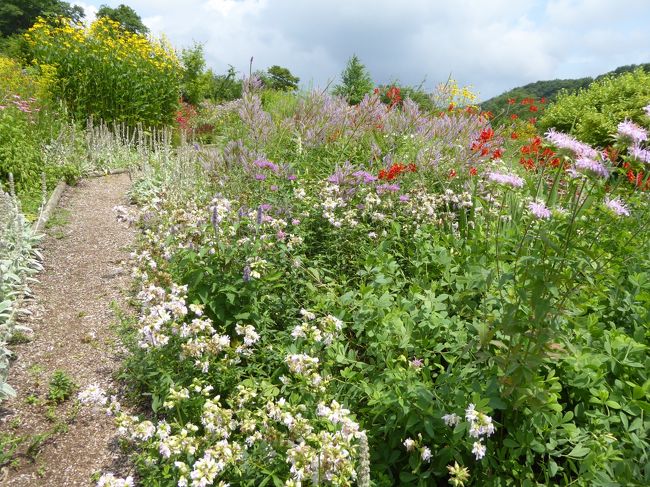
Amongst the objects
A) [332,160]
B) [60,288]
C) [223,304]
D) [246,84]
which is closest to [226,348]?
[223,304]

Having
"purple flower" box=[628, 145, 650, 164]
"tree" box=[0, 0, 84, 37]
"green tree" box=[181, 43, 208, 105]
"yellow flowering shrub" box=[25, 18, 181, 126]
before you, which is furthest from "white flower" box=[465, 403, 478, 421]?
"tree" box=[0, 0, 84, 37]

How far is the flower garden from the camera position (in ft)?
5.51

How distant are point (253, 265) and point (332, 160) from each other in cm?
234

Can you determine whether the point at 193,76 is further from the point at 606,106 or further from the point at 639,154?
the point at 639,154

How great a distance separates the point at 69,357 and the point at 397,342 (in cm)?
219

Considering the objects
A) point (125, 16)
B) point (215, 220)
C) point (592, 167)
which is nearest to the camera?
point (592, 167)

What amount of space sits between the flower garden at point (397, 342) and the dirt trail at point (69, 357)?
189 mm

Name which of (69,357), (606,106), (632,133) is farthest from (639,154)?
(606,106)

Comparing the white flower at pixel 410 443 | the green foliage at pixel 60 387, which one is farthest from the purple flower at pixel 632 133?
the green foliage at pixel 60 387

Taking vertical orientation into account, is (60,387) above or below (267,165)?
below

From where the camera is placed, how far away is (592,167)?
5.12ft

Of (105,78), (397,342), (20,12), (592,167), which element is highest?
(20,12)

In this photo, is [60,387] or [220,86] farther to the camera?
[220,86]

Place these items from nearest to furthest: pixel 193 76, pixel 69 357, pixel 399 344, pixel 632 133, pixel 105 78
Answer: pixel 632 133 < pixel 399 344 < pixel 69 357 < pixel 105 78 < pixel 193 76
